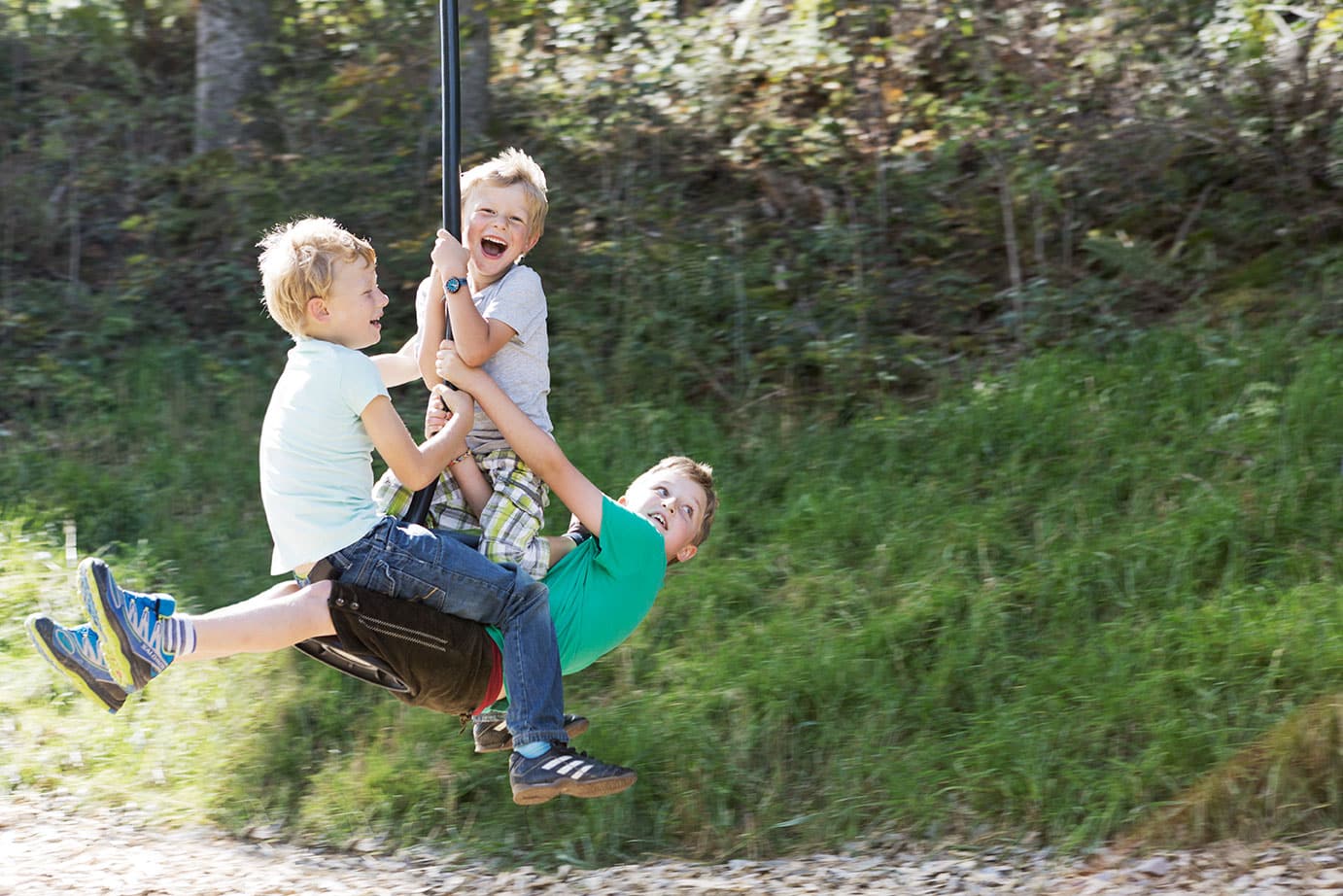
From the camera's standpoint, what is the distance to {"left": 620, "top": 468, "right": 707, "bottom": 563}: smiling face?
4.11 metres

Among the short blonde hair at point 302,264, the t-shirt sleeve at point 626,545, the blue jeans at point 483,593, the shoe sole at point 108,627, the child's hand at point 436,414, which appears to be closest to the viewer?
the shoe sole at point 108,627

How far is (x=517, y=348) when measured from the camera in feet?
12.3

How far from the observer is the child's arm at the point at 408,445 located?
350 centimetres

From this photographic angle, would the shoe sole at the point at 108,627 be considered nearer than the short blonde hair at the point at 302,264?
Yes

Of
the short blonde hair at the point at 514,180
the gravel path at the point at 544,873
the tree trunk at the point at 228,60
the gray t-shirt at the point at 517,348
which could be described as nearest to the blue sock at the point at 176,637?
the gray t-shirt at the point at 517,348

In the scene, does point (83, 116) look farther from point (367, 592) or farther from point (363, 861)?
point (367, 592)

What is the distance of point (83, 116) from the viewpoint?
9.64 m

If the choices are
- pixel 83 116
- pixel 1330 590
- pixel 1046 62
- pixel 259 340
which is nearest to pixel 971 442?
pixel 1330 590

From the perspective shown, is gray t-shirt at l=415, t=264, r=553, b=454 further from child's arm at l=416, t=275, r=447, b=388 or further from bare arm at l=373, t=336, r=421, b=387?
bare arm at l=373, t=336, r=421, b=387

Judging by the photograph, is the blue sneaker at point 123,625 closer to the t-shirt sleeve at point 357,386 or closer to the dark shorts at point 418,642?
the dark shorts at point 418,642

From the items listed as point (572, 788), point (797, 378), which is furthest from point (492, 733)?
point (797, 378)

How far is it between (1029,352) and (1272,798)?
311cm

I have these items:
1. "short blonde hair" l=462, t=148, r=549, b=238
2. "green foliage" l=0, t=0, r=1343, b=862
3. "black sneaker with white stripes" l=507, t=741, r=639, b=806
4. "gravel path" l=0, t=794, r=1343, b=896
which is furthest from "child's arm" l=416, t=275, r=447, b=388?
"green foliage" l=0, t=0, r=1343, b=862

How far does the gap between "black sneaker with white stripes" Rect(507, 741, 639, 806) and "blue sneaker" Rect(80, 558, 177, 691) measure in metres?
0.90
